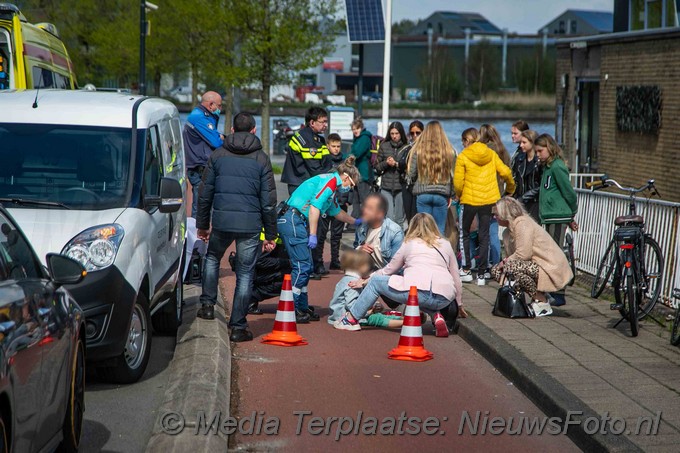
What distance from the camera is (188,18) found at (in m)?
43.5

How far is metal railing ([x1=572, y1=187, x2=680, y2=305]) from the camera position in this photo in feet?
34.6

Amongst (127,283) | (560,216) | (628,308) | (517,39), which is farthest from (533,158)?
(517,39)

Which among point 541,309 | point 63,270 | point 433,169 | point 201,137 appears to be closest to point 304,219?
Result: point 541,309

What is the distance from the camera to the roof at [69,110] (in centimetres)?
823

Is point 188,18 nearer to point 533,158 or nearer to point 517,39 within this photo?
point 533,158

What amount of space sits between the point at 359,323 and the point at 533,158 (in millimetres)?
3634

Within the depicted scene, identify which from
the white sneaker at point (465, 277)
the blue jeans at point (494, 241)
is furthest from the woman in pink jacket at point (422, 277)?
the blue jeans at point (494, 241)

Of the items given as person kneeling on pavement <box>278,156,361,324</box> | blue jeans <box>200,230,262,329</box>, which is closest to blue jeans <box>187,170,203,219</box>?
person kneeling on pavement <box>278,156,361,324</box>

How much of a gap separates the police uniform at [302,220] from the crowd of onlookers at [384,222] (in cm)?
1

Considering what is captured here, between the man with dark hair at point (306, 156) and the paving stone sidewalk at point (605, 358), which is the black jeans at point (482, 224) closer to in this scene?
the paving stone sidewalk at point (605, 358)

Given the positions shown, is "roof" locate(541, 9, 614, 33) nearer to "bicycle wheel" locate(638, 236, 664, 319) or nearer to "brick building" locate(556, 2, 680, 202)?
"brick building" locate(556, 2, 680, 202)

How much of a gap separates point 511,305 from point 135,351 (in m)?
4.06

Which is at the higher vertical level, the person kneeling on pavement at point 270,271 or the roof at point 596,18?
the roof at point 596,18

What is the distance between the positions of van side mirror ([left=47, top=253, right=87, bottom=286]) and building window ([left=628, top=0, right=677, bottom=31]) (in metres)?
19.7
